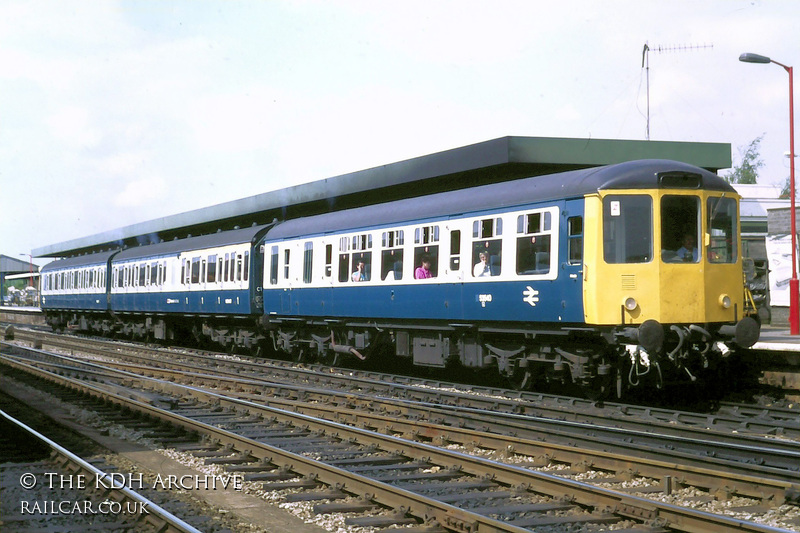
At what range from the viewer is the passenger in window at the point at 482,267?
14.5 m

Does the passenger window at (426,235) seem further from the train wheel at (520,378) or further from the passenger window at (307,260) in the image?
the passenger window at (307,260)

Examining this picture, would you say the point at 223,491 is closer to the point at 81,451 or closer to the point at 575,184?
the point at 81,451

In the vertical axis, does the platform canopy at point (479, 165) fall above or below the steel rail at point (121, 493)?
above

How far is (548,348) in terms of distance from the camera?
535 inches

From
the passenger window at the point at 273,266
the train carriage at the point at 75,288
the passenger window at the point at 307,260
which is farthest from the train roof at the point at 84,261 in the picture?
the passenger window at the point at 307,260

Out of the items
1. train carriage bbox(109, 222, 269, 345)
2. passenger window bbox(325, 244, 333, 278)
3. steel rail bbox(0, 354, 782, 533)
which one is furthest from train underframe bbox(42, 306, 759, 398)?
steel rail bbox(0, 354, 782, 533)

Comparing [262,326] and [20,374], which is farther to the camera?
[262,326]

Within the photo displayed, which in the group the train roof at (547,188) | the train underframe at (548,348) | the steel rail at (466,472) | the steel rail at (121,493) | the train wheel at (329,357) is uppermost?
the train roof at (547,188)

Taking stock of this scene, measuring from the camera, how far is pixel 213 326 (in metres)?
27.6

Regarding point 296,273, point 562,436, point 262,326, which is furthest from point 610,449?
point 262,326

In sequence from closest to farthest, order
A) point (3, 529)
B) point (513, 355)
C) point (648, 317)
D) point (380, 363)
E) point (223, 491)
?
point (3, 529)
point (223, 491)
point (648, 317)
point (513, 355)
point (380, 363)

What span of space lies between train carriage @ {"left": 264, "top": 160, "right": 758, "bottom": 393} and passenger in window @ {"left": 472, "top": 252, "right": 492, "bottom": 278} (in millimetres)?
28

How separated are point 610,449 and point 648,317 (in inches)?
136

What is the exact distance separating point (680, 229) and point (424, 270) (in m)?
5.14
